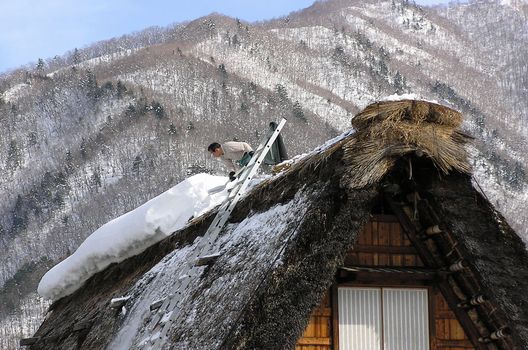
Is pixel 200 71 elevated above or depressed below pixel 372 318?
above

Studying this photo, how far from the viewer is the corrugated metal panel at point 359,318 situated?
24.9 ft

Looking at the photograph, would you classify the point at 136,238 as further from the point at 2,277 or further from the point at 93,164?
the point at 93,164

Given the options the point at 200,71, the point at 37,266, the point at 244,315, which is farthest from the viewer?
the point at 200,71

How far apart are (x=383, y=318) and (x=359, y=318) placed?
24cm

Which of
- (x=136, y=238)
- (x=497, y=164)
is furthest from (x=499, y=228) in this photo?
(x=497, y=164)

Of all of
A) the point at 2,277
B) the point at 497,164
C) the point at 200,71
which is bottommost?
the point at 2,277

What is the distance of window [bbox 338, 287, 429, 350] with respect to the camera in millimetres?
7613

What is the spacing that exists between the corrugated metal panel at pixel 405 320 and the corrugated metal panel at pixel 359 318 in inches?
3.3

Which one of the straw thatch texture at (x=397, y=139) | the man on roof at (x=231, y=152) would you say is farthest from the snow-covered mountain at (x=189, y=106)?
the straw thatch texture at (x=397, y=139)

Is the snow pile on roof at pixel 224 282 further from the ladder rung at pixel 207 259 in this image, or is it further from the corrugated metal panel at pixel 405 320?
the corrugated metal panel at pixel 405 320

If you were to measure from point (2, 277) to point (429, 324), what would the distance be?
112636mm

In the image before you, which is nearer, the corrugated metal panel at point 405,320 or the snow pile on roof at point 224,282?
the snow pile on roof at point 224,282

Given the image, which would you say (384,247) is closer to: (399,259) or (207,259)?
(399,259)

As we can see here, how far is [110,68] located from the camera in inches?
6550
